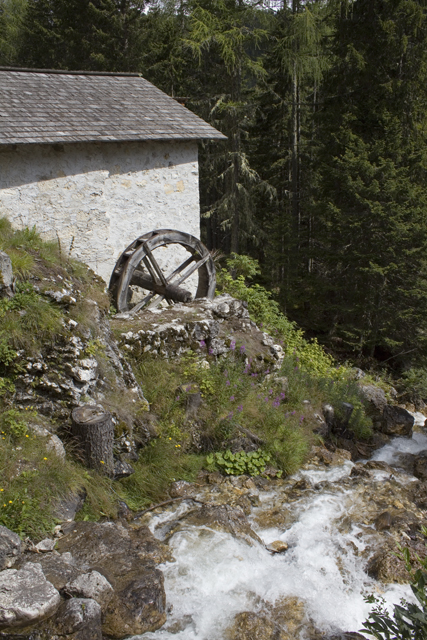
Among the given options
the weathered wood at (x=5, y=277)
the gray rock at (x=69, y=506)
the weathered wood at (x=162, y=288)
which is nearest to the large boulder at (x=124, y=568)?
the gray rock at (x=69, y=506)

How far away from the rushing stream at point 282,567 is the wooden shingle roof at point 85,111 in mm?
6099

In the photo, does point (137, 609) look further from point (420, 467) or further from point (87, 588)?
point (420, 467)

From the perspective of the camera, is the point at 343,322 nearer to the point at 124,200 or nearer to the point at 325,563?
the point at 124,200

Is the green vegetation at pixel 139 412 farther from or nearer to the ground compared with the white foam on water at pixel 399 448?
farther from the ground

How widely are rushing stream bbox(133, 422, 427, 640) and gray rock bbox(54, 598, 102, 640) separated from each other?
0.40m

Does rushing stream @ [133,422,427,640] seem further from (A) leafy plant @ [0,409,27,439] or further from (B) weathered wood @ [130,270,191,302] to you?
(B) weathered wood @ [130,270,191,302]

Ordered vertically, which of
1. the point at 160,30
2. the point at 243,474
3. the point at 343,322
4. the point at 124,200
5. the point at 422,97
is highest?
the point at 160,30

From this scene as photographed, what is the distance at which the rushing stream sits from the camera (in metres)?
3.87

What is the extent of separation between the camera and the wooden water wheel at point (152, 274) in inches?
321

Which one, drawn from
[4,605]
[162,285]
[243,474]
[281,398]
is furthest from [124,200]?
[4,605]

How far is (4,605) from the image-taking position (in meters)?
3.10

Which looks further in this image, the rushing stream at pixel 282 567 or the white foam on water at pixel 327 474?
the white foam on water at pixel 327 474

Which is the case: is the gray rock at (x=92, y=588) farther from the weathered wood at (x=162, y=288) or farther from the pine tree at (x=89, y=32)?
the pine tree at (x=89, y=32)

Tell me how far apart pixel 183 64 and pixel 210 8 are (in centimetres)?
296
